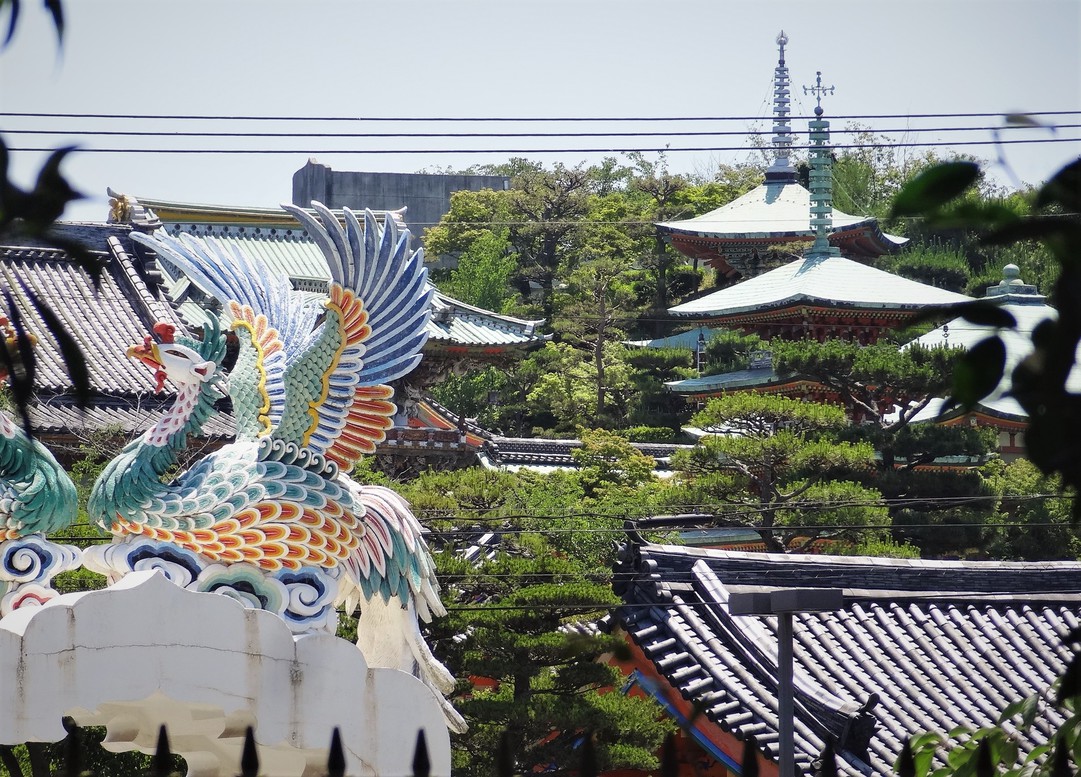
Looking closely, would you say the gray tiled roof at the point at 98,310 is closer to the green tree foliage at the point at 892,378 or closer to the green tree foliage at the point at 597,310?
the green tree foliage at the point at 892,378

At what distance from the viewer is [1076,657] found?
7.89 feet

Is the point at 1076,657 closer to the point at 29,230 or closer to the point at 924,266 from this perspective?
the point at 29,230

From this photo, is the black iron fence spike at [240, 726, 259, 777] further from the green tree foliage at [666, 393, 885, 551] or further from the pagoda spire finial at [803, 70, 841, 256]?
the pagoda spire finial at [803, 70, 841, 256]

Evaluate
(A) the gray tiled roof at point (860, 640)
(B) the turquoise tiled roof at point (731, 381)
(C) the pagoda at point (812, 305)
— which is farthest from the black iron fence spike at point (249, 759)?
(B) the turquoise tiled roof at point (731, 381)

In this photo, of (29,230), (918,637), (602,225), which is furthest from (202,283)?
(602,225)

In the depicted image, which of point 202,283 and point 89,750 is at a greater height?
point 202,283

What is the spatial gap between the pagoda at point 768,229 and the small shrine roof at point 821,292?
4746 millimetres

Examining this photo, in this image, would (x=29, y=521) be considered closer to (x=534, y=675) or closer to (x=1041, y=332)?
(x=534, y=675)

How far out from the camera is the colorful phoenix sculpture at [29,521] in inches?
383

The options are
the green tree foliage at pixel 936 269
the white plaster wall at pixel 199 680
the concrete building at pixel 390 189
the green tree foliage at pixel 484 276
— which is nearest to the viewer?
the white plaster wall at pixel 199 680

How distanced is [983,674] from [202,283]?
695cm

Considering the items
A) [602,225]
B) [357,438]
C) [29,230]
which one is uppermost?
[602,225]

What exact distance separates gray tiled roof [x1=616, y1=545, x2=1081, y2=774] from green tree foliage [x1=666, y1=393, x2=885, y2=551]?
18.5 feet

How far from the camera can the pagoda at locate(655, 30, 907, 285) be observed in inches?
1273
